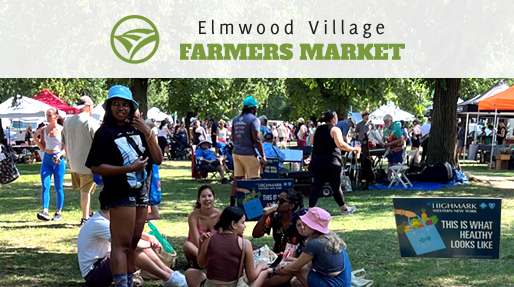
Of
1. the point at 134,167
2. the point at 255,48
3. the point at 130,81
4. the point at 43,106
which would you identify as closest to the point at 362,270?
the point at 134,167

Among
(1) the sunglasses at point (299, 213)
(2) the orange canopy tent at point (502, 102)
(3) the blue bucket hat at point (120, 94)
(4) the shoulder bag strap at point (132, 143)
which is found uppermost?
(2) the orange canopy tent at point (502, 102)

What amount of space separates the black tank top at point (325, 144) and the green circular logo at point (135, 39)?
7.88 metres

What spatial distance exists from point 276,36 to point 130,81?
35.0ft

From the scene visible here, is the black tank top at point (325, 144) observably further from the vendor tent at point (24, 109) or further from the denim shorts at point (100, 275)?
the vendor tent at point (24, 109)

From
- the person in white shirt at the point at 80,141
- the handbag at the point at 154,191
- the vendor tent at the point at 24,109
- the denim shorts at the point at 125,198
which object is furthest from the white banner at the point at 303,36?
the denim shorts at the point at 125,198

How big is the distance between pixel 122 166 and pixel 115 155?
0.33 ft

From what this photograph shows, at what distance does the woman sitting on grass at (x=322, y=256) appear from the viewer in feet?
18.9

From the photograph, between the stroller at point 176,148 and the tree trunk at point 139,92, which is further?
the stroller at point 176,148

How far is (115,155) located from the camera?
532cm

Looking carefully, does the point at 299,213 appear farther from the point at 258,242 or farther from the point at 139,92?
the point at 139,92

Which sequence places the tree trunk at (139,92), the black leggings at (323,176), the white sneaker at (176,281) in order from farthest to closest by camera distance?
the tree trunk at (139,92) < the black leggings at (323,176) < the white sneaker at (176,281)

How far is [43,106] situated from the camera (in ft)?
91.5

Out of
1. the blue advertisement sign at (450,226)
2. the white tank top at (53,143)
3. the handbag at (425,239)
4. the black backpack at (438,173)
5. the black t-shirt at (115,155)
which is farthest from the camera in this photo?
→ the black backpack at (438,173)

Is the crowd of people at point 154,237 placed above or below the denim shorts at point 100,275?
above
